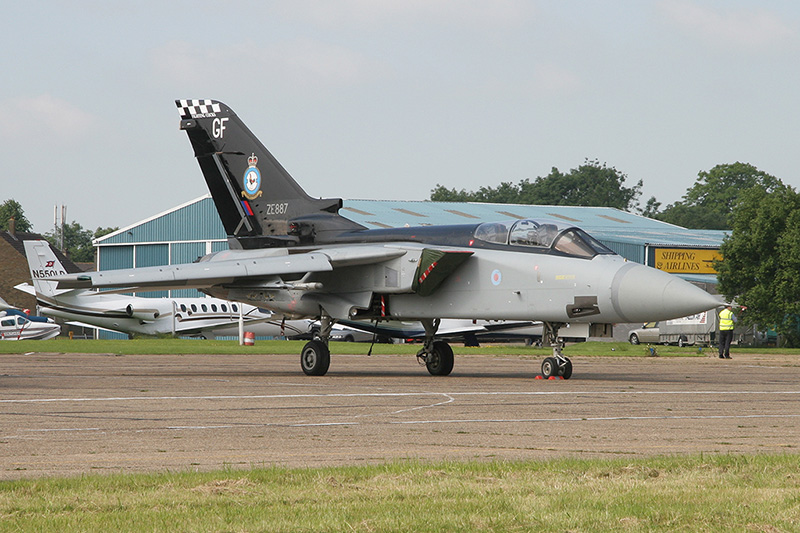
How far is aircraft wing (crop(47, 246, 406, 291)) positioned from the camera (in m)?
19.0

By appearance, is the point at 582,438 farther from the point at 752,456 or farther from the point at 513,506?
the point at 513,506

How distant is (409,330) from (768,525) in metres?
40.3

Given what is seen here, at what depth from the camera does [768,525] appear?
5645 millimetres

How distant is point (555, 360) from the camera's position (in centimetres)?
1847

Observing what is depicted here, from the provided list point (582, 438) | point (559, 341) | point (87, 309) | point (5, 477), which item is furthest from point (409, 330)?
point (5, 477)

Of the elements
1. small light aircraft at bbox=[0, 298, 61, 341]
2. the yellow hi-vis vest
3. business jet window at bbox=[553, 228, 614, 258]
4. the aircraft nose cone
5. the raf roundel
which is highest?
business jet window at bbox=[553, 228, 614, 258]

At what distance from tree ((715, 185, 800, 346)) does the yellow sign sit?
A: 5.23 m

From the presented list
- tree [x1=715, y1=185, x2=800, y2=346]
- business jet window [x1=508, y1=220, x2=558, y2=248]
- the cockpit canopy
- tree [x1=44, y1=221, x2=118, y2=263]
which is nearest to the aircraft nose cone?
the cockpit canopy

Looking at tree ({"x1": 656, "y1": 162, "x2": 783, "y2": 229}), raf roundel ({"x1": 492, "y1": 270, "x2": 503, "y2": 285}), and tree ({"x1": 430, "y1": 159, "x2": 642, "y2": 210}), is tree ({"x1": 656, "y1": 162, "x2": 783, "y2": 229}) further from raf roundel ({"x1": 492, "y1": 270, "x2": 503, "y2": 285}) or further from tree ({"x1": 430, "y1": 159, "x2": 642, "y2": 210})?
raf roundel ({"x1": 492, "y1": 270, "x2": 503, "y2": 285})

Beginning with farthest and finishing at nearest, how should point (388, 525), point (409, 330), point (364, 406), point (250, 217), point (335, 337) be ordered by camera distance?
point (335, 337)
point (409, 330)
point (250, 217)
point (364, 406)
point (388, 525)

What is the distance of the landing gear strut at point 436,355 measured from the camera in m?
20.4

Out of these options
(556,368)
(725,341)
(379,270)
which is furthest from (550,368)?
(725,341)

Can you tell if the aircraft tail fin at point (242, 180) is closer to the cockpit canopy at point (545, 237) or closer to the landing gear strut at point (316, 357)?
the landing gear strut at point (316, 357)

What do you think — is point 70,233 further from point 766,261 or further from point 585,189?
point 766,261
